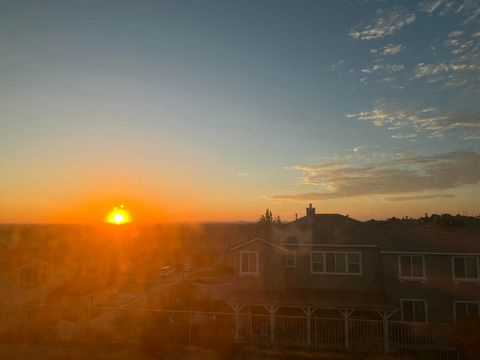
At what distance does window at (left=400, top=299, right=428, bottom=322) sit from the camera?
25750mm

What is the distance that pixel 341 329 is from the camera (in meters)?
24.2

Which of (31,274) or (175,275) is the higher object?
(31,274)

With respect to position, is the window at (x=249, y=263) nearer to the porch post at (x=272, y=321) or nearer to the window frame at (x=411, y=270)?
the porch post at (x=272, y=321)

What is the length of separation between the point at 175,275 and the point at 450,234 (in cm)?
4004

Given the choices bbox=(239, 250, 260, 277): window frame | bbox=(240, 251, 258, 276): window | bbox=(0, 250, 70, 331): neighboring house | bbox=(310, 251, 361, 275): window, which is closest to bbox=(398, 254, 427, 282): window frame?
bbox=(310, 251, 361, 275): window

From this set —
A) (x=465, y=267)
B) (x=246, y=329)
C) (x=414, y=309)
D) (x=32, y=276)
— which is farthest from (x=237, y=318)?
(x=32, y=276)

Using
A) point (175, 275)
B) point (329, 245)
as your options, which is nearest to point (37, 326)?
point (329, 245)

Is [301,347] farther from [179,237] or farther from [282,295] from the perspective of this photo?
[179,237]

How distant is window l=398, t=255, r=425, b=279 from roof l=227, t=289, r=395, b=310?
230cm

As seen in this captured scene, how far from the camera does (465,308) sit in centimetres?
2512

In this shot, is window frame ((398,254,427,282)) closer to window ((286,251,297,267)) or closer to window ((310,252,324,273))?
Result: window ((310,252,324,273))

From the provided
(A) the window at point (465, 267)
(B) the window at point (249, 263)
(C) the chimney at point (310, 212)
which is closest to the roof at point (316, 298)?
(B) the window at point (249, 263)

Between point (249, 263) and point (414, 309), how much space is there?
12.3 m

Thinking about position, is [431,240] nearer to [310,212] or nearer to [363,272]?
[363,272]
